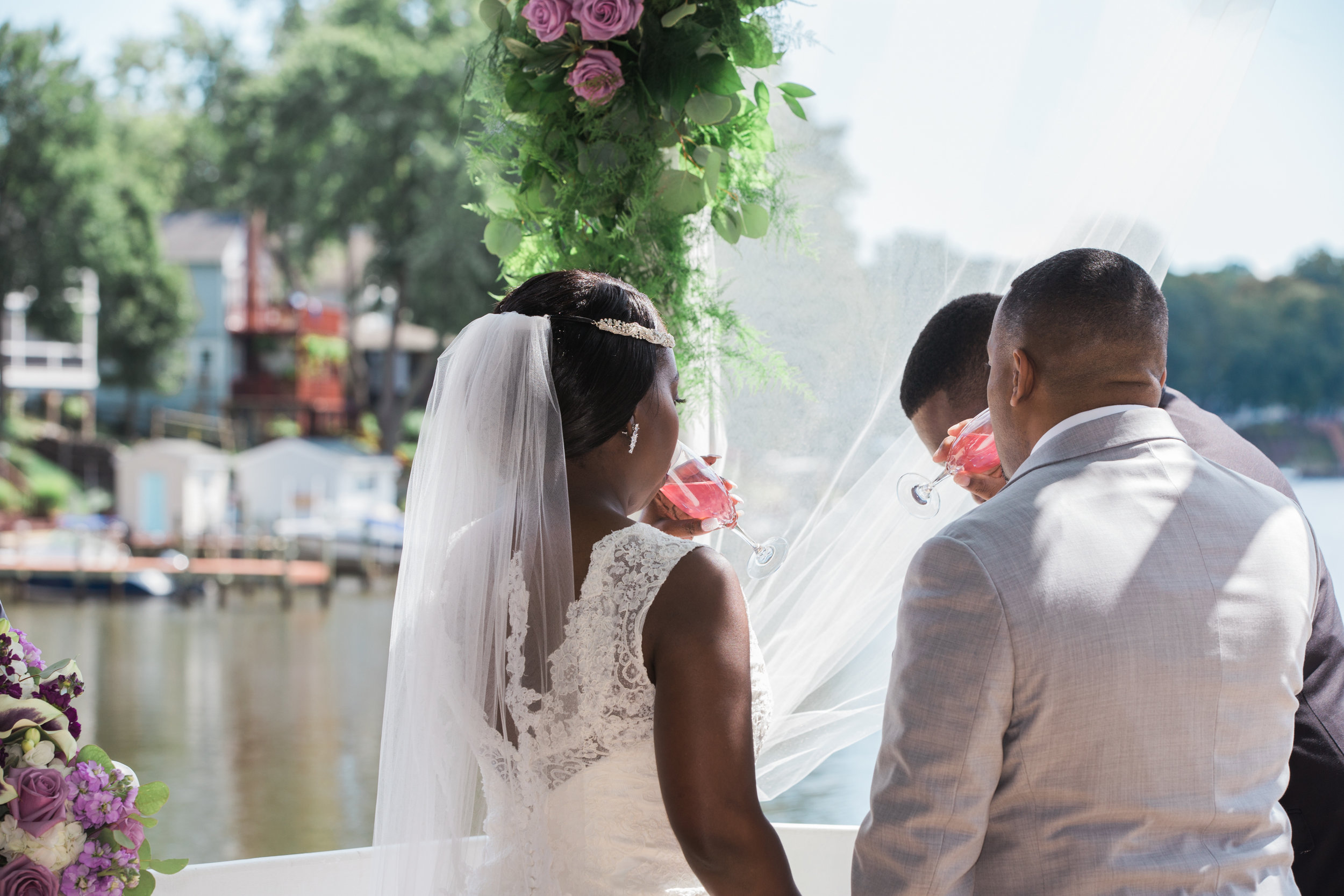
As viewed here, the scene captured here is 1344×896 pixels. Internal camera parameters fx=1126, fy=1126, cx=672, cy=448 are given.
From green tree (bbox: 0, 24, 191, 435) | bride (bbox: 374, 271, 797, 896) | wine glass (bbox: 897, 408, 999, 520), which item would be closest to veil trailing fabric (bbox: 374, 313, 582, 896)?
bride (bbox: 374, 271, 797, 896)

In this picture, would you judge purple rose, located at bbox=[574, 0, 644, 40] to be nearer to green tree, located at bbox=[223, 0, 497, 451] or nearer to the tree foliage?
the tree foliage

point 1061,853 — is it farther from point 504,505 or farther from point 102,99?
point 102,99

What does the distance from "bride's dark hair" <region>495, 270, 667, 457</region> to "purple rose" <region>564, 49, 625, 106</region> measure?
51cm

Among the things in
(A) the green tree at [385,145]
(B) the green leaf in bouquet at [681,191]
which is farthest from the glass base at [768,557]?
(A) the green tree at [385,145]

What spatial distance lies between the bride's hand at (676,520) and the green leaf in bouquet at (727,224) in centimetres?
41

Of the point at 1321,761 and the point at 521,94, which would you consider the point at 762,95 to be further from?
the point at 1321,761

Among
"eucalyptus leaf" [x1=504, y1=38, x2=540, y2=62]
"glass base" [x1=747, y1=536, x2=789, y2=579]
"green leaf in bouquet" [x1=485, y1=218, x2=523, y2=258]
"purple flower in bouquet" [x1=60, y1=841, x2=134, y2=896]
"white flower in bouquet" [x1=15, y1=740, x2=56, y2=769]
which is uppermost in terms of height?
"eucalyptus leaf" [x1=504, y1=38, x2=540, y2=62]

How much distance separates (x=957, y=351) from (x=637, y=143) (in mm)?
664

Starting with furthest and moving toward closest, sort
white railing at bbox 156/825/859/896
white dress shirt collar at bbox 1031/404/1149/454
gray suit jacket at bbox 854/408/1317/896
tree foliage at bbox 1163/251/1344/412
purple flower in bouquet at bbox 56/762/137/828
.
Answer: tree foliage at bbox 1163/251/1344/412
white railing at bbox 156/825/859/896
purple flower in bouquet at bbox 56/762/137/828
white dress shirt collar at bbox 1031/404/1149/454
gray suit jacket at bbox 854/408/1317/896

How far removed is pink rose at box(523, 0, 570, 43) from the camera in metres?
1.84

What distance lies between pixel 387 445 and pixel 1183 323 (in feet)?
54.6

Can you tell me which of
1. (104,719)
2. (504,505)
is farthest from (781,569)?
(104,719)

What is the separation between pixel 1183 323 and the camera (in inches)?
432

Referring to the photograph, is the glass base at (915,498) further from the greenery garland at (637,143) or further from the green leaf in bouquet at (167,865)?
the green leaf in bouquet at (167,865)
